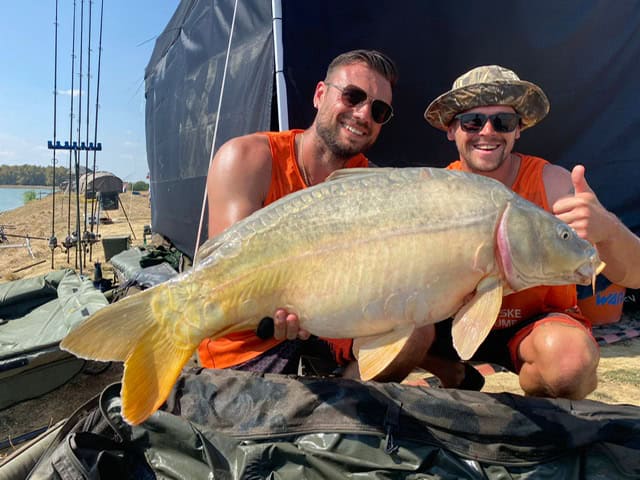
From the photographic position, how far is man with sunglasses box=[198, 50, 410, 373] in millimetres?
2125

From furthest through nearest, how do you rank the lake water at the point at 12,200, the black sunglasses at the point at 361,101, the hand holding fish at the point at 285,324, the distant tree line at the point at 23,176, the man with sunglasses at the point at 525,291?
the distant tree line at the point at 23,176
the lake water at the point at 12,200
the black sunglasses at the point at 361,101
the man with sunglasses at the point at 525,291
the hand holding fish at the point at 285,324

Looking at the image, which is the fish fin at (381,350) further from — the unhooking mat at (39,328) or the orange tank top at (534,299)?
the unhooking mat at (39,328)

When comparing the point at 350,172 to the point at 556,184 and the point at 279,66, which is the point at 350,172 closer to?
the point at 556,184

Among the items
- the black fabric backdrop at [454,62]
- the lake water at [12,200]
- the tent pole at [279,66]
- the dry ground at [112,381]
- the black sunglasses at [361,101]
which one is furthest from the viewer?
the lake water at [12,200]

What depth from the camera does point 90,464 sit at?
4.75 ft

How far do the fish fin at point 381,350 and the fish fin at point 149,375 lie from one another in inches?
21.4

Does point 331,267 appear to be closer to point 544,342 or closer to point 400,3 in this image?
point 544,342

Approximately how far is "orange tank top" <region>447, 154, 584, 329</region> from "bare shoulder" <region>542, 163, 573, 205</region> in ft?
0.07

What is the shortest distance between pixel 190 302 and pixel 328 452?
0.66 metres

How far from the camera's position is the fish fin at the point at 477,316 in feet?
4.48

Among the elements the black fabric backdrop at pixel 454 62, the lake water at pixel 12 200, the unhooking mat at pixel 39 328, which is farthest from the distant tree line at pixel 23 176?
the black fabric backdrop at pixel 454 62

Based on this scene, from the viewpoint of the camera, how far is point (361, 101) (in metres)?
2.25

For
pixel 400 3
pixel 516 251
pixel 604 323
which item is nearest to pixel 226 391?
pixel 516 251

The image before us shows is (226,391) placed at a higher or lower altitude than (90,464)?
higher
